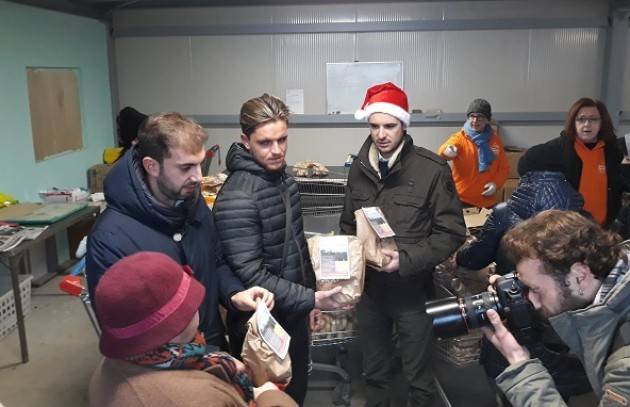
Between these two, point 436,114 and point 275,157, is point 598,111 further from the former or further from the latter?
point 436,114

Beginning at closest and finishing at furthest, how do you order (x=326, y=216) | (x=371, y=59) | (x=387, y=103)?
(x=387, y=103), (x=326, y=216), (x=371, y=59)

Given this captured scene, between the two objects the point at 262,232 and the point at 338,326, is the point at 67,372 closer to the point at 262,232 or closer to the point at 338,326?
the point at 338,326

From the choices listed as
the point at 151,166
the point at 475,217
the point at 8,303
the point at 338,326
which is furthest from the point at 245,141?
the point at 8,303

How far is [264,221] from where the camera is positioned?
5.81ft

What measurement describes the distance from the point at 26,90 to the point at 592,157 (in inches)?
158

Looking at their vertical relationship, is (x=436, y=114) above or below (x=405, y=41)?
below

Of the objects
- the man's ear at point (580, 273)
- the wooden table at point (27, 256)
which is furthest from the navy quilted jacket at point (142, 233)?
the wooden table at point (27, 256)

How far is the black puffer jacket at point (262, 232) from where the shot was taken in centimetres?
173

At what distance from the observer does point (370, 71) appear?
18.0 feet

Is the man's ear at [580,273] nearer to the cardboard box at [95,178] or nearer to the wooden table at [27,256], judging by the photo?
the wooden table at [27,256]

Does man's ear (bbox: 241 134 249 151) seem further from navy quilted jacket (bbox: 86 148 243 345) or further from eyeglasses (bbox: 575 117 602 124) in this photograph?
eyeglasses (bbox: 575 117 602 124)

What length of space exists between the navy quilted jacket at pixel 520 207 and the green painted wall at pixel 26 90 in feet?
11.3

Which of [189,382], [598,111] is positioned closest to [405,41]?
[598,111]

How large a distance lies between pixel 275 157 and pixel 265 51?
4.00 metres
